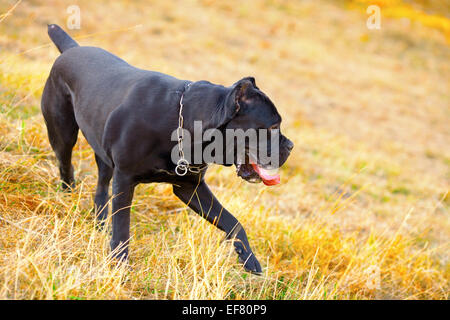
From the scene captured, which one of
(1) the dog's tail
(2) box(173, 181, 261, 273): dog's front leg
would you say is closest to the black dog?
(2) box(173, 181, 261, 273): dog's front leg

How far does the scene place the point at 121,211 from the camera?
10.8 ft

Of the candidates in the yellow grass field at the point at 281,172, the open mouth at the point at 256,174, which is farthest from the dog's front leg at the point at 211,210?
the open mouth at the point at 256,174

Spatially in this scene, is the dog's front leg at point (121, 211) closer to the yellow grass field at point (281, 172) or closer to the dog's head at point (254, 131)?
the yellow grass field at point (281, 172)

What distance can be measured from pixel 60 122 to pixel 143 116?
1.23m

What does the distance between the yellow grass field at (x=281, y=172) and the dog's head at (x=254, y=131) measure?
0.63 m

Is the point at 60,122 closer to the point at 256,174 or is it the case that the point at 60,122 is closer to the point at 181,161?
the point at 181,161

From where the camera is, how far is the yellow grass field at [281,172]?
124 inches

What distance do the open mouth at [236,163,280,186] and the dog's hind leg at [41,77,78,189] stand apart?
153cm

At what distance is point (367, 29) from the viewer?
18703mm

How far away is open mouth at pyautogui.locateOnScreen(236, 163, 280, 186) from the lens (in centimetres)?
321

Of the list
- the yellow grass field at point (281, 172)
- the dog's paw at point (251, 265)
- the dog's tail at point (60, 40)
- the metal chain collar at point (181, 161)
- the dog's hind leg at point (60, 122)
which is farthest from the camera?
the dog's tail at point (60, 40)

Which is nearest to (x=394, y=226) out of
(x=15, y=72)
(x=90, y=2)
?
(x=15, y=72)
